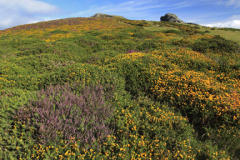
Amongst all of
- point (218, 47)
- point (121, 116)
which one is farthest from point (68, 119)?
point (218, 47)

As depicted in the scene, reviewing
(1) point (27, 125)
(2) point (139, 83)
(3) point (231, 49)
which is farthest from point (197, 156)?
(3) point (231, 49)

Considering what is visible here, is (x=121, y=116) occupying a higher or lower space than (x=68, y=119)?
lower

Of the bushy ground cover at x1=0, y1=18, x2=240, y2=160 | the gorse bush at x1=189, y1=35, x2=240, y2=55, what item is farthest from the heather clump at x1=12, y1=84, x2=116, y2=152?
the gorse bush at x1=189, y1=35, x2=240, y2=55

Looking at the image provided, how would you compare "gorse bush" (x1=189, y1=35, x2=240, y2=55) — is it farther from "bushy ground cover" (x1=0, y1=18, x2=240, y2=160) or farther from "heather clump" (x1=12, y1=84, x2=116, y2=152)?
"heather clump" (x1=12, y1=84, x2=116, y2=152)

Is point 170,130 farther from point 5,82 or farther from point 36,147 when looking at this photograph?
point 5,82

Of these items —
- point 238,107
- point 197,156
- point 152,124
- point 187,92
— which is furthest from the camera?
point 187,92

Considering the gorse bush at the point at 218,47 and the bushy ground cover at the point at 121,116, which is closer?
the bushy ground cover at the point at 121,116

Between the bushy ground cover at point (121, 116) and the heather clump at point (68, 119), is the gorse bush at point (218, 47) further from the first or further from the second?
the heather clump at point (68, 119)

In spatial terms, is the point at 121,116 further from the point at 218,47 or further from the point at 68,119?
the point at 218,47

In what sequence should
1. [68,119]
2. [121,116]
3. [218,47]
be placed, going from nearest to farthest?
1. [68,119]
2. [121,116]
3. [218,47]

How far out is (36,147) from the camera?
2855 mm

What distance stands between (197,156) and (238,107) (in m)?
2.77

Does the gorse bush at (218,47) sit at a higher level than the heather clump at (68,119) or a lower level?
higher

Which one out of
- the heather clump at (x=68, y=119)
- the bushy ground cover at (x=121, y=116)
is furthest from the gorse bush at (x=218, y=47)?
the heather clump at (x=68, y=119)
